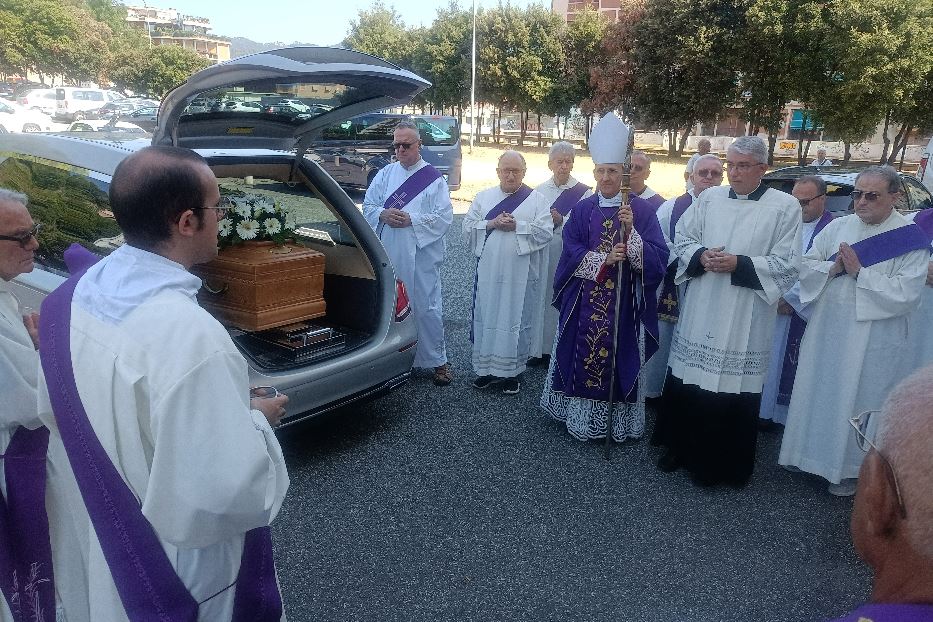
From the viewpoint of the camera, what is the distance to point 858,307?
156 inches

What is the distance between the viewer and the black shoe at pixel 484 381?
5434mm

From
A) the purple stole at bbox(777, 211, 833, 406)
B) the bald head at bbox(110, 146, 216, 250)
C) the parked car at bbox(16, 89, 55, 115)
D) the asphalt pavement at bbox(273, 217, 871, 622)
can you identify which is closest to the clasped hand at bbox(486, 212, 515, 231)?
the asphalt pavement at bbox(273, 217, 871, 622)

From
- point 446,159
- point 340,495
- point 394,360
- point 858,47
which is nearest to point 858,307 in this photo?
point 394,360

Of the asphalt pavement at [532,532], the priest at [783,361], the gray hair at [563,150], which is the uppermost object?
the gray hair at [563,150]

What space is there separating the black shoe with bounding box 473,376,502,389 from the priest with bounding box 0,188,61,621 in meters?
3.61

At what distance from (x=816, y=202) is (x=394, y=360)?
11.0 feet

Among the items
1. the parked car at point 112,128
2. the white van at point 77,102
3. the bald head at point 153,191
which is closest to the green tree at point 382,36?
the white van at point 77,102

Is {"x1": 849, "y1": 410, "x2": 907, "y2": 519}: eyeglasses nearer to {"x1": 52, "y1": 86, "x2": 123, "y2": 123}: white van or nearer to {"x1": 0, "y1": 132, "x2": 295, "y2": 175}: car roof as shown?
{"x1": 0, "y1": 132, "x2": 295, "y2": 175}: car roof

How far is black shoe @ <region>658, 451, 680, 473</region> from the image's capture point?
423 cm

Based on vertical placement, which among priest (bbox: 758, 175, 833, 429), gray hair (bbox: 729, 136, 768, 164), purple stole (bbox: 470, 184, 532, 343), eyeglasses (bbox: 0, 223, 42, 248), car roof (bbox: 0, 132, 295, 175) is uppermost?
gray hair (bbox: 729, 136, 768, 164)

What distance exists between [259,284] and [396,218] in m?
1.60

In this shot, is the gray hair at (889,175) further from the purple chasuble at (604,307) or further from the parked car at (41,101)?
the parked car at (41,101)

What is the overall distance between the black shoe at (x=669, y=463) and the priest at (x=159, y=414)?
3088 mm

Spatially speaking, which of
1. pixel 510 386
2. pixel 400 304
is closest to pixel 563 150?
pixel 510 386
